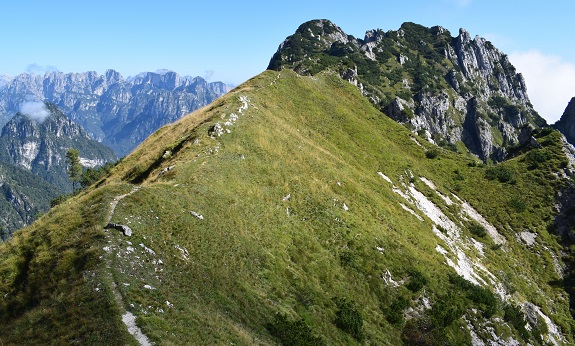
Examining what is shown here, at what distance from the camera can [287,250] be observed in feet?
111

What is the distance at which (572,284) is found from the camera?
60.2 metres

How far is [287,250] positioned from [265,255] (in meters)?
3.08

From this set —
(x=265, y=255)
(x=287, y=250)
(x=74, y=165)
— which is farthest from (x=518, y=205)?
(x=74, y=165)

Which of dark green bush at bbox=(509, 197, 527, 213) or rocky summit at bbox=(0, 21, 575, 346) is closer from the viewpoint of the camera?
rocky summit at bbox=(0, 21, 575, 346)

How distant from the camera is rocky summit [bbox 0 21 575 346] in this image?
823 inches

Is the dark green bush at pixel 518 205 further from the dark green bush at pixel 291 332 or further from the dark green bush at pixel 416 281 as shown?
the dark green bush at pixel 291 332

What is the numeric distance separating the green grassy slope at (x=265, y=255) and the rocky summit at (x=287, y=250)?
0.47 ft

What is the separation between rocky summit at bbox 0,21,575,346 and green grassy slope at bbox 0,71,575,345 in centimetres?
14

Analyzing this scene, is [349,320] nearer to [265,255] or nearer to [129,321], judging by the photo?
[265,255]

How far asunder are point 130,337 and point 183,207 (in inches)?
566

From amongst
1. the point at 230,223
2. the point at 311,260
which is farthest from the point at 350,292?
the point at 230,223

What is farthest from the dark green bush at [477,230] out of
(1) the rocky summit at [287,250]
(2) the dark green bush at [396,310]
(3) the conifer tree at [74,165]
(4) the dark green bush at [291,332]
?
(3) the conifer tree at [74,165]

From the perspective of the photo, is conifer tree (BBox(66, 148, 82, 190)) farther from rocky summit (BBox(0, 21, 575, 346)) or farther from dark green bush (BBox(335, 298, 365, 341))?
dark green bush (BBox(335, 298, 365, 341))

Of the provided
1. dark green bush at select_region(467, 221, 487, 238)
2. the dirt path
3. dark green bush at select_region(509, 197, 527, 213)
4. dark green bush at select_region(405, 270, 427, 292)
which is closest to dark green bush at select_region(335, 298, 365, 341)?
dark green bush at select_region(405, 270, 427, 292)
